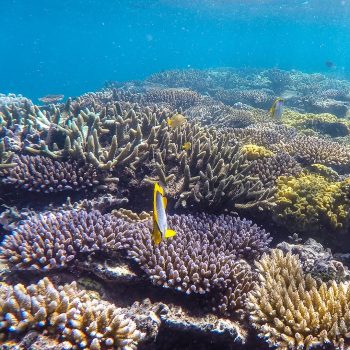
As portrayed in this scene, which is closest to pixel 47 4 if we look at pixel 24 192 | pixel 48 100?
pixel 48 100

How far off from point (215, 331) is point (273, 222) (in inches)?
107

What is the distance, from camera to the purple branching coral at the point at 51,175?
5.25 metres

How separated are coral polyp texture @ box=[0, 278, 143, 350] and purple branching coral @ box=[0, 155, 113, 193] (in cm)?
263

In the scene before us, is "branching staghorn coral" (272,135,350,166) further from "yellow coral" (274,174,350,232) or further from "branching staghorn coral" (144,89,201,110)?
"branching staghorn coral" (144,89,201,110)

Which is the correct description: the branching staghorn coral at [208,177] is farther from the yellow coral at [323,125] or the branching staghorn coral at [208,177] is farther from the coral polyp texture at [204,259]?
the yellow coral at [323,125]

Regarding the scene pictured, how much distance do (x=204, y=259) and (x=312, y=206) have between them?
2.41m

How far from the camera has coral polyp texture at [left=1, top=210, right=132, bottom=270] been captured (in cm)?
360

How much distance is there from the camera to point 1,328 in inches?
99.6

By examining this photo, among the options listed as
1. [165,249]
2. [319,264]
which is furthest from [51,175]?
[319,264]

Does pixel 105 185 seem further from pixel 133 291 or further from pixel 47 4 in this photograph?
pixel 47 4

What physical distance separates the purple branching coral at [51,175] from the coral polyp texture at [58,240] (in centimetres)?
119

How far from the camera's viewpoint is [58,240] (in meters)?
3.70

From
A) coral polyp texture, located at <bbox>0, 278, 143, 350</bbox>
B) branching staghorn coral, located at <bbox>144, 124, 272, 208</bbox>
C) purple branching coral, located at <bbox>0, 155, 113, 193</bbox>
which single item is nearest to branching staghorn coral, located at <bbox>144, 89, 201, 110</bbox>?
branching staghorn coral, located at <bbox>144, 124, 272, 208</bbox>

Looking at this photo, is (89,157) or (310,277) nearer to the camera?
(310,277)
